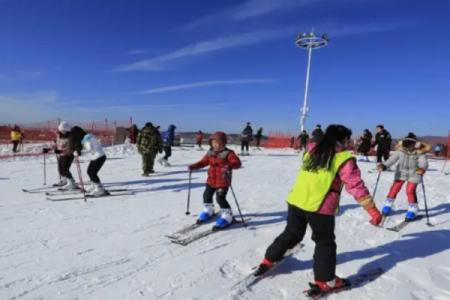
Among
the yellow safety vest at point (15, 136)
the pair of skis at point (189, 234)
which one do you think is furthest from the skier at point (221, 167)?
the yellow safety vest at point (15, 136)

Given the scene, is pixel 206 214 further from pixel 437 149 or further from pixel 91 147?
pixel 437 149

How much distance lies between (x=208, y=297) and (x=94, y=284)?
124cm

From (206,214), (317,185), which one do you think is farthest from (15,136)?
(317,185)

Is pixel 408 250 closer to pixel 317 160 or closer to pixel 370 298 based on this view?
pixel 370 298

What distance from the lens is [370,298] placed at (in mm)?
4078

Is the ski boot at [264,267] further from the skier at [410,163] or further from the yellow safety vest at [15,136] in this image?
the yellow safety vest at [15,136]

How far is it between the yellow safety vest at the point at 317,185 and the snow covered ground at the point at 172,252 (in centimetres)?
94

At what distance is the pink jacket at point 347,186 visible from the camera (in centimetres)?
391

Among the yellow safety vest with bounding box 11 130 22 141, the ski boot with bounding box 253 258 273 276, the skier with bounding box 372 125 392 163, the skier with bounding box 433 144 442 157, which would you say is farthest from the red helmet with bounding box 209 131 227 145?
the skier with bounding box 433 144 442 157

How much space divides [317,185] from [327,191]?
0.37 ft

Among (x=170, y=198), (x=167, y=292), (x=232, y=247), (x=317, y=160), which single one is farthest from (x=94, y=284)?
(x=170, y=198)

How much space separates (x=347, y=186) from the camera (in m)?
3.97

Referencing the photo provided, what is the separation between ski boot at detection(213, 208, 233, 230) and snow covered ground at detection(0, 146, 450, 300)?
11 centimetres

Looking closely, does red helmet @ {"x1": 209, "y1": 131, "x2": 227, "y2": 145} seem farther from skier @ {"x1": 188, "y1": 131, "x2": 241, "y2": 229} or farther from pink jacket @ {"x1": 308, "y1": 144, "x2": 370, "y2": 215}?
pink jacket @ {"x1": 308, "y1": 144, "x2": 370, "y2": 215}
